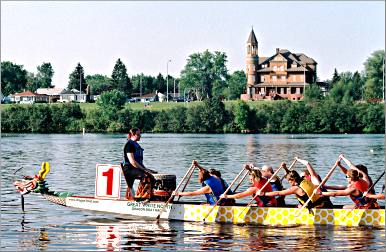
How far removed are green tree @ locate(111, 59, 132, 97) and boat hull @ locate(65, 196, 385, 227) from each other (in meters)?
154

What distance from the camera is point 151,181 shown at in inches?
918

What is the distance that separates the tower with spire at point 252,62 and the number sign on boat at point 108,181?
132786 mm

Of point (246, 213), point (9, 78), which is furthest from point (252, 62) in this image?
point (246, 213)

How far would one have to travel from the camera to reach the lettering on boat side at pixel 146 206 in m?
23.5

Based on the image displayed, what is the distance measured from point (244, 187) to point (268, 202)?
11822mm

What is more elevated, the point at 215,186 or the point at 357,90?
the point at 357,90

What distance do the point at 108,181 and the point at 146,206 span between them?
1296 mm


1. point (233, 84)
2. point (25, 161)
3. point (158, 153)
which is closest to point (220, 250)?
point (25, 161)

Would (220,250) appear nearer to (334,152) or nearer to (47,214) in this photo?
(47,214)

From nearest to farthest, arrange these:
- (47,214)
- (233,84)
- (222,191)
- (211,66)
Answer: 1. (222,191)
2. (47,214)
3. (233,84)
4. (211,66)

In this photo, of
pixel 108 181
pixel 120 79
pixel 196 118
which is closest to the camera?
pixel 108 181

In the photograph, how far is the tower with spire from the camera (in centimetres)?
15675

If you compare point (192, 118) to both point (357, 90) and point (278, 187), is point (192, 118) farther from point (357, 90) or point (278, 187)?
point (278, 187)

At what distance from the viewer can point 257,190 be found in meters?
22.3
